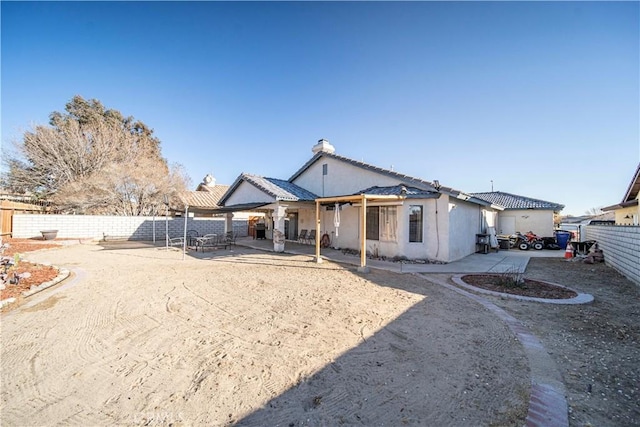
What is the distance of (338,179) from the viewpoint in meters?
15.6

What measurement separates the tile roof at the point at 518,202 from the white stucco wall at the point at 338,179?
11.3 metres

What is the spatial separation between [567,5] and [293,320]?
11776 mm

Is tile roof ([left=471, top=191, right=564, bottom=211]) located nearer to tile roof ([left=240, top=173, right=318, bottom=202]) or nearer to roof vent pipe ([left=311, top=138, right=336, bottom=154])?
roof vent pipe ([left=311, top=138, right=336, bottom=154])

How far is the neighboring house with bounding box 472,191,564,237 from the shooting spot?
67.0 ft

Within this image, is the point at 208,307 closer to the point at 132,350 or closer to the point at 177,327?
the point at 177,327

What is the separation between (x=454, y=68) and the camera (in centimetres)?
1059

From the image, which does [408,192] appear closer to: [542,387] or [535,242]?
[542,387]

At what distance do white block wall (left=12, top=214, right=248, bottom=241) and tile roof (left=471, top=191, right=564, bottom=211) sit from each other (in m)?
24.2

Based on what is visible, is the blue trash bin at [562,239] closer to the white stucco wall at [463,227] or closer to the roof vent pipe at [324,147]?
the white stucco wall at [463,227]

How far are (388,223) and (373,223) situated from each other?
0.83 metres

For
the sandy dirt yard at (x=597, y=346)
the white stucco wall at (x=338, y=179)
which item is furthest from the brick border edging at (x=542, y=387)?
the white stucco wall at (x=338, y=179)

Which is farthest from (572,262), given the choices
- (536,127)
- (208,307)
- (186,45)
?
(186,45)

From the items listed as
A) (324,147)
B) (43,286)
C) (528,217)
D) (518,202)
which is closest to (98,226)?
(43,286)

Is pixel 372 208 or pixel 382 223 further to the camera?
pixel 372 208
